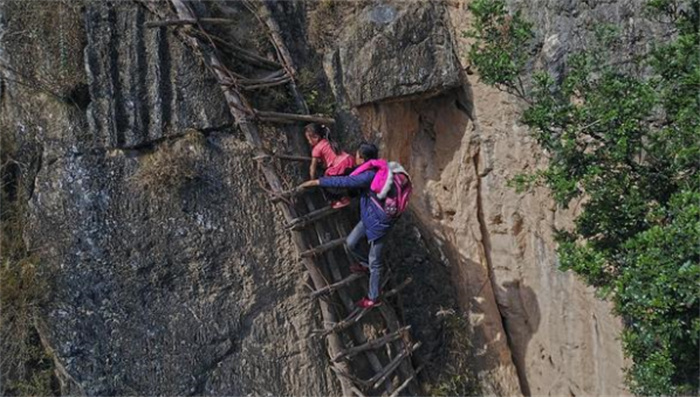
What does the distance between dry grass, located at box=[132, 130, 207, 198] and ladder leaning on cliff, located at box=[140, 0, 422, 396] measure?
0.38m

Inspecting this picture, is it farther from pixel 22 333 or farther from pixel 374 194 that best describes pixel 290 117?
pixel 22 333

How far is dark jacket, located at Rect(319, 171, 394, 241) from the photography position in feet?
15.7

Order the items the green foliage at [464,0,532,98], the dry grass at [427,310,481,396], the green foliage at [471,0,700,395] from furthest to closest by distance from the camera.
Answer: the dry grass at [427,310,481,396]
the green foliage at [464,0,532,98]
the green foliage at [471,0,700,395]

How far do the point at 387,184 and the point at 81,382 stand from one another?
2.59 meters

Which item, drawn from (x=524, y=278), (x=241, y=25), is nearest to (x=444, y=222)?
(x=524, y=278)

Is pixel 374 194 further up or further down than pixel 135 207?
further down

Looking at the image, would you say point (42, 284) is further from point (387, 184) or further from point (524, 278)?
point (524, 278)

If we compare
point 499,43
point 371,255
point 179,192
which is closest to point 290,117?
point 179,192

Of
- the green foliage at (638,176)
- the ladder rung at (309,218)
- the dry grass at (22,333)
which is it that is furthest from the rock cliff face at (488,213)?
the dry grass at (22,333)

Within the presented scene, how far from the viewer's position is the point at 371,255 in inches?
198

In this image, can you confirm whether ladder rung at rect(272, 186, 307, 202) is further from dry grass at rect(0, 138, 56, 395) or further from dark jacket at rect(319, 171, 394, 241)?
dry grass at rect(0, 138, 56, 395)

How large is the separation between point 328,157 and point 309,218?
47cm

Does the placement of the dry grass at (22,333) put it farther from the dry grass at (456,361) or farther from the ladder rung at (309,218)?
the dry grass at (456,361)

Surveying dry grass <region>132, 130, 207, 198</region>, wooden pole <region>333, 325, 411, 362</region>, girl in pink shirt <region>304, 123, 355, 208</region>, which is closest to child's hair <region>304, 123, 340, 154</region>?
girl in pink shirt <region>304, 123, 355, 208</region>
